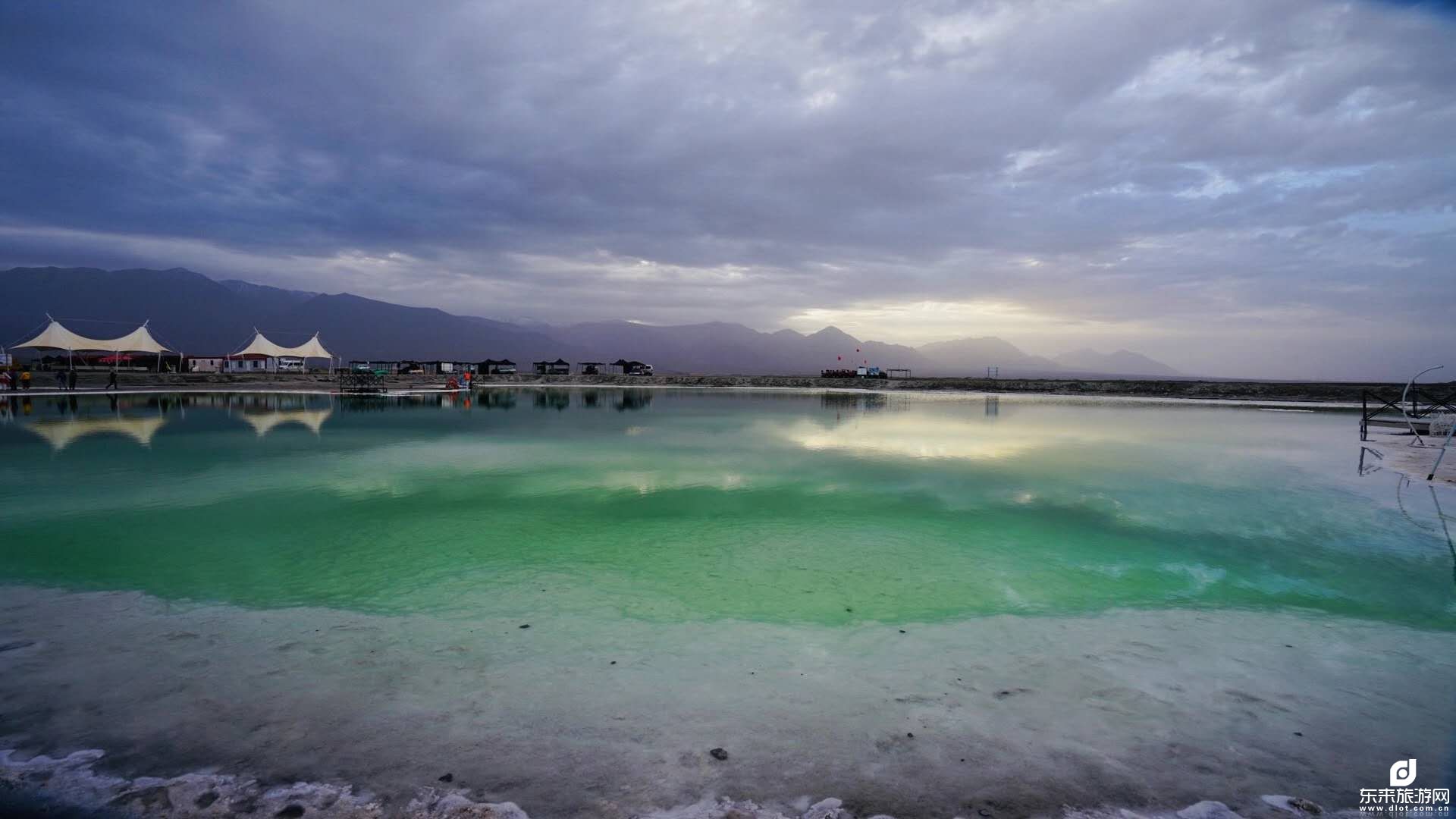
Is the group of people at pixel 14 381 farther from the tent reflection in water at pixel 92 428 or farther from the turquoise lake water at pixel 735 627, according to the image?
the turquoise lake water at pixel 735 627

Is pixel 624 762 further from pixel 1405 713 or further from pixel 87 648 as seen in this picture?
pixel 1405 713

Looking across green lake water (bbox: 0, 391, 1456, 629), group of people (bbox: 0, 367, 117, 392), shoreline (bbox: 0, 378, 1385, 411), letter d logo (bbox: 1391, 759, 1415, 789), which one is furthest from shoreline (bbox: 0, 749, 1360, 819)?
group of people (bbox: 0, 367, 117, 392)

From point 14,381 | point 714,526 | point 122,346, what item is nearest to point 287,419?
point 714,526

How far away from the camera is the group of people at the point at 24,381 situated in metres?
48.6

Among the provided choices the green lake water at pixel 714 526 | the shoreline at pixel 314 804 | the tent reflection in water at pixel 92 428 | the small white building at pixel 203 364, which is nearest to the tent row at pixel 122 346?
the small white building at pixel 203 364

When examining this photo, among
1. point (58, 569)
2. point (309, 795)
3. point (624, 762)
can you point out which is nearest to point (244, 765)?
point (309, 795)

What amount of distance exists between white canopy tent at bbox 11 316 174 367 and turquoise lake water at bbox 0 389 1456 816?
209 feet

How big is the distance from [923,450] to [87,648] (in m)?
23.2

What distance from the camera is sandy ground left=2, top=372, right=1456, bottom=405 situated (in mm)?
60625

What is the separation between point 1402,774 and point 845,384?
87494 mm

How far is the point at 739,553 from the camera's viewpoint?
1089 centimetres

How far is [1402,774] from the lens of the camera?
479 centimetres

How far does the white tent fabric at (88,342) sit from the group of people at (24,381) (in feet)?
12.9

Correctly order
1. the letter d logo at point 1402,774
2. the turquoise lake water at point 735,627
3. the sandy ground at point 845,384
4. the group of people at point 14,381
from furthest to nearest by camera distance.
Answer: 1. the sandy ground at point 845,384
2. the group of people at point 14,381
3. the turquoise lake water at point 735,627
4. the letter d logo at point 1402,774
